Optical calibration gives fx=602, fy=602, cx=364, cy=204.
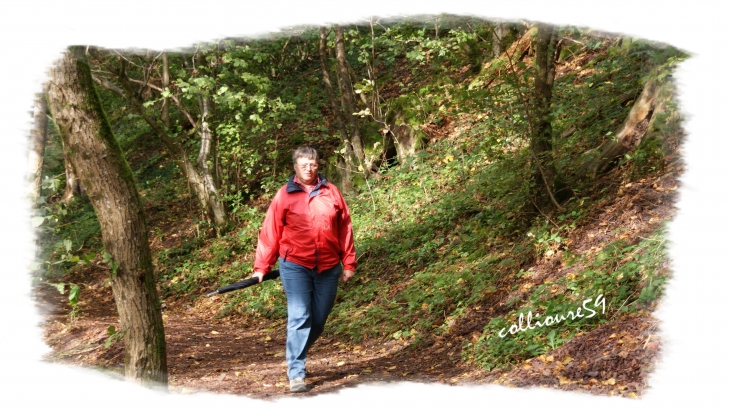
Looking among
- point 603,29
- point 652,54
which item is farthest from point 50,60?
point 652,54

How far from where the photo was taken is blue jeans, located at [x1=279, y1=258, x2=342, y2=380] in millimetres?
5312

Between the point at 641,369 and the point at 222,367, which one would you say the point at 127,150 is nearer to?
the point at 222,367

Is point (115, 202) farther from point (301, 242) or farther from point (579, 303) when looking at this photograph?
point (579, 303)

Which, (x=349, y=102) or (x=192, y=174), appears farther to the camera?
(x=192, y=174)

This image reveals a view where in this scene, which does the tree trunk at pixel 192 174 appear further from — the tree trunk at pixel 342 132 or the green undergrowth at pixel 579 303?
the green undergrowth at pixel 579 303

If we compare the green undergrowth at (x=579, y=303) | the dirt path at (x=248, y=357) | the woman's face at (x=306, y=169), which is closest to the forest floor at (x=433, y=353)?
the dirt path at (x=248, y=357)

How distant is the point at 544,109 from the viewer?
6949mm

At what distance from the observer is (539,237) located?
23.3 feet

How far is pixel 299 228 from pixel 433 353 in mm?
2159

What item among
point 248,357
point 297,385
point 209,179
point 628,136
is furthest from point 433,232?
point 209,179

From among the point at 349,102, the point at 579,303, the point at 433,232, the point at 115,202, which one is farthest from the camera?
the point at 349,102

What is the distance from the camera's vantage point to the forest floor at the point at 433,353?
4.34 meters

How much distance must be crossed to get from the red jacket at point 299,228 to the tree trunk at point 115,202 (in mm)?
1076

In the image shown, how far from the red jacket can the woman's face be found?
0.08 m
